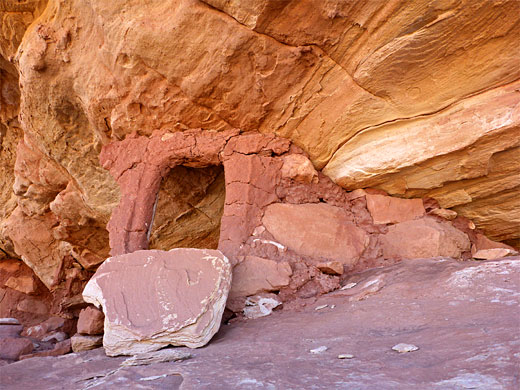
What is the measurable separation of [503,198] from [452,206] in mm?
500

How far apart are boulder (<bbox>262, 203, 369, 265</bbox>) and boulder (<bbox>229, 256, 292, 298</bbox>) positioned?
0.41m

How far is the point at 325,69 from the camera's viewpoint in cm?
397

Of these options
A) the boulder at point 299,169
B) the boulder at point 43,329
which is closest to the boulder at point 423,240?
the boulder at point 299,169

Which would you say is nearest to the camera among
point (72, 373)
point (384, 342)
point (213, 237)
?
point (384, 342)

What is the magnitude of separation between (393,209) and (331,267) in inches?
46.6

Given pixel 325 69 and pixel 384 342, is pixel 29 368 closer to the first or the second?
pixel 384 342

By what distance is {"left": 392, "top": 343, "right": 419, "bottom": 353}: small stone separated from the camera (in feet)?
5.82

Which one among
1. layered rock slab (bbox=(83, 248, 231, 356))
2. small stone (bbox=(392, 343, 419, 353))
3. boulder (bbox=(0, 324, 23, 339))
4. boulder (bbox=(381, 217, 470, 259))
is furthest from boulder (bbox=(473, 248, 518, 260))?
boulder (bbox=(0, 324, 23, 339))

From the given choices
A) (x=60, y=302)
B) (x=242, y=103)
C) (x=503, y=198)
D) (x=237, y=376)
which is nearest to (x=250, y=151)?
(x=242, y=103)

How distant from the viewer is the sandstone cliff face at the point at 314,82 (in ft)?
11.1

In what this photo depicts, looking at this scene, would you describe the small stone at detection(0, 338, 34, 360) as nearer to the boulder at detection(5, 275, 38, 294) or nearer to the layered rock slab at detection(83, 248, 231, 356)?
the layered rock slab at detection(83, 248, 231, 356)

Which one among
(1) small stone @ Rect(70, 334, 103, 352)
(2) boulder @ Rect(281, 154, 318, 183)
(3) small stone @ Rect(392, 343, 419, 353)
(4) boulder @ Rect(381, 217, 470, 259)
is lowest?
(1) small stone @ Rect(70, 334, 103, 352)

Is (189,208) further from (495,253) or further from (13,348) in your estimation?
(495,253)

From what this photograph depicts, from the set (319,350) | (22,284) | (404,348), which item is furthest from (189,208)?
(22,284)
